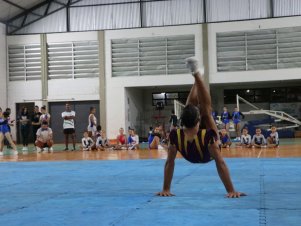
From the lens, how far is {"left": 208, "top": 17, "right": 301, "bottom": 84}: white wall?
23.6 m

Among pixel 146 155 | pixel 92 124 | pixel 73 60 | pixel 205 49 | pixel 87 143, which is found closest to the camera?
pixel 146 155

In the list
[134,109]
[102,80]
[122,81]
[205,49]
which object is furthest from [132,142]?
[134,109]

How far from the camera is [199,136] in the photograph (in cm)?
516

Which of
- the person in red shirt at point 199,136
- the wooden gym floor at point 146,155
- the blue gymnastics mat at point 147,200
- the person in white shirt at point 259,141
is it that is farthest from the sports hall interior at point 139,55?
the person in red shirt at point 199,136

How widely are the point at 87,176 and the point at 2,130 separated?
9.07 meters

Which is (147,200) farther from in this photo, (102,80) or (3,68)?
(3,68)

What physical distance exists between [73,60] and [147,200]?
21777mm

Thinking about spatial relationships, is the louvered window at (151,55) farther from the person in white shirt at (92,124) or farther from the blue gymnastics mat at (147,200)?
the blue gymnastics mat at (147,200)

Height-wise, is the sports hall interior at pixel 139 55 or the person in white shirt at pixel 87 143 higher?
the sports hall interior at pixel 139 55

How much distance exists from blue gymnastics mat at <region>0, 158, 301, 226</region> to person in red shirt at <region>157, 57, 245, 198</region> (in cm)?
40

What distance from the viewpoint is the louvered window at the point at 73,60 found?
25891mm

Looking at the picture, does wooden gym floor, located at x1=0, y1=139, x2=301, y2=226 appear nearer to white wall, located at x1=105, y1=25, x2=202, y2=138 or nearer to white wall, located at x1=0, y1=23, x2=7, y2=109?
white wall, located at x1=105, y1=25, x2=202, y2=138

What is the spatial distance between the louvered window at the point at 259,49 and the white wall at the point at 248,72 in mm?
236

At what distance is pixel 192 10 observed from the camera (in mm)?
25328
